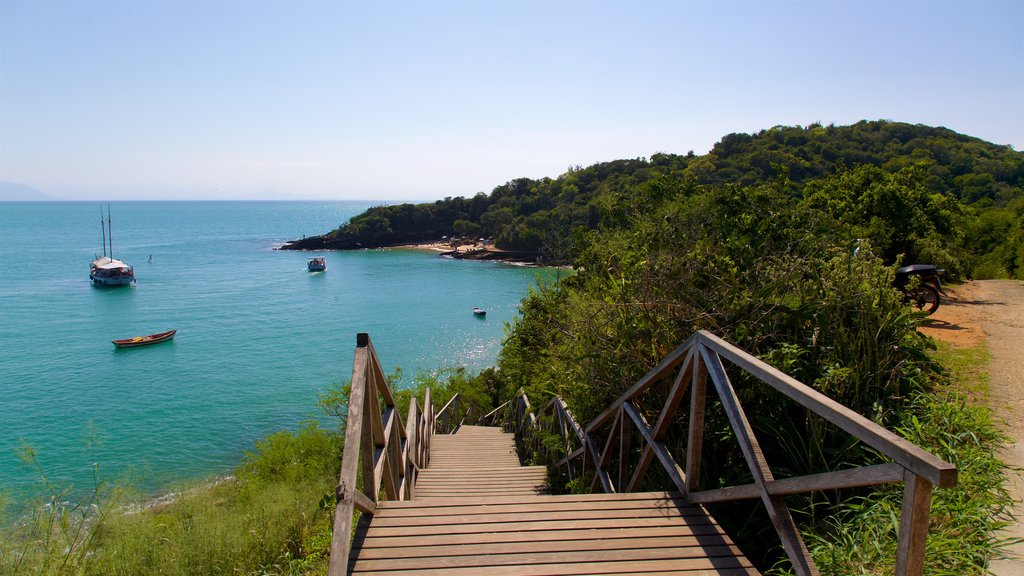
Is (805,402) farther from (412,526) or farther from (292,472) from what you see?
(292,472)

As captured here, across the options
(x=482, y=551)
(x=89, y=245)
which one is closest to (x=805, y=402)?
(x=482, y=551)

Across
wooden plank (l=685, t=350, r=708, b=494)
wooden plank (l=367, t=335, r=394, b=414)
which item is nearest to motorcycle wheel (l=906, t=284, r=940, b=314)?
wooden plank (l=685, t=350, r=708, b=494)

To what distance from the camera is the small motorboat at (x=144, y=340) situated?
32347 mm

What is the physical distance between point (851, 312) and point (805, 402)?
90.5 inches

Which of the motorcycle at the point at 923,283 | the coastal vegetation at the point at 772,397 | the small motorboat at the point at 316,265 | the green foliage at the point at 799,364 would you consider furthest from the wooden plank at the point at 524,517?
the small motorboat at the point at 316,265

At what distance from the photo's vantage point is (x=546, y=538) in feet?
8.90

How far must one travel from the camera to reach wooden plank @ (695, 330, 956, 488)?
157 centimetres

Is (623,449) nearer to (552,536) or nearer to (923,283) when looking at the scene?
(552,536)

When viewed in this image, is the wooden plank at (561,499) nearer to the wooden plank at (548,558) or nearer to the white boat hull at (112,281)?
the wooden plank at (548,558)

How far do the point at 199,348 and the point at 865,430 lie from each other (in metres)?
37.4

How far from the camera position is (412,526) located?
2.82m

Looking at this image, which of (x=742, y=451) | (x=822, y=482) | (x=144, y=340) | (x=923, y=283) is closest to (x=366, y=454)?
(x=742, y=451)

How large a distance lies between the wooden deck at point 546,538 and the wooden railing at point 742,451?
0.28 metres

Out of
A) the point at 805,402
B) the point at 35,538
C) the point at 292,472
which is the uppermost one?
the point at 805,402
